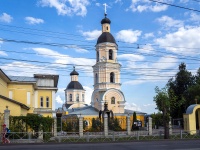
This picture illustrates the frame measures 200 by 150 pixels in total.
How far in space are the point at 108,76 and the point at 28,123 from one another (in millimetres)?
34733

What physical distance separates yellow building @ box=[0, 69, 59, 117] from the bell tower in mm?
12354

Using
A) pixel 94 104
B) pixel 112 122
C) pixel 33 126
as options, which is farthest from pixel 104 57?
pixel 33 126

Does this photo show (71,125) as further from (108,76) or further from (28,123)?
(108,76)

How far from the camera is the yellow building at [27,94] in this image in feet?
105

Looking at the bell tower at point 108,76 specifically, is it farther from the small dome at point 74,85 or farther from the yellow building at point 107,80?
the small dome at point 74,85

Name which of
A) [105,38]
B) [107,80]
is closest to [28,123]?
[107,80]

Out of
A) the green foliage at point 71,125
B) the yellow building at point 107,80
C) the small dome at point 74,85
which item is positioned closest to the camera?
the green foliage at point 71,125

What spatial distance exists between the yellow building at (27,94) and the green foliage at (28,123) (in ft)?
14.1

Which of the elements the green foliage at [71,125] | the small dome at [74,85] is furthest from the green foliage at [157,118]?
the small dome at [74,85]

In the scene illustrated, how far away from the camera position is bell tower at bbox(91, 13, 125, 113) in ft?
198

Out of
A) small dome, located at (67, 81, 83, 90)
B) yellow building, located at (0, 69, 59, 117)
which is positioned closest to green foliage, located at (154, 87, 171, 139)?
yellow building, located at (0, 69, 59, 117)

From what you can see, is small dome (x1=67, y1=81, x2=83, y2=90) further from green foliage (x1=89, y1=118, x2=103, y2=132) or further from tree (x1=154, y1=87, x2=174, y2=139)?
tree (x1=154, y1=87, x2=174, y2=139)

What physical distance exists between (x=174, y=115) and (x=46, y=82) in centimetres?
2640

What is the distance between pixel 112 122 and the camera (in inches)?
1628
